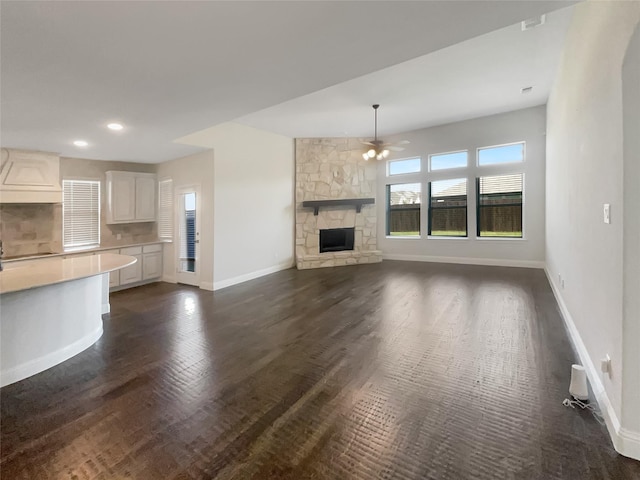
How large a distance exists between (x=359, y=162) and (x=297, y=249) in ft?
9.86

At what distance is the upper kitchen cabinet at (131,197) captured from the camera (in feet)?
19.5

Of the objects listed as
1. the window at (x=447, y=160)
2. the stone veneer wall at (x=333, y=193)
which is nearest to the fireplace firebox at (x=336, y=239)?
the stone veneer wall at (x=333, y=193)

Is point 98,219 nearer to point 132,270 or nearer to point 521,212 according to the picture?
point 132,270

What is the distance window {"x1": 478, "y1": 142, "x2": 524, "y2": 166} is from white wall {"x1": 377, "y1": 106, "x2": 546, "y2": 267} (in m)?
0.15

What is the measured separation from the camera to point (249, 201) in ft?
20.7

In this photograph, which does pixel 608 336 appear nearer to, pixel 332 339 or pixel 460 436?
pixel 460 436

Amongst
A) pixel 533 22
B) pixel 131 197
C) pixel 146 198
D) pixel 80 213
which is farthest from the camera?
pixel 146 198

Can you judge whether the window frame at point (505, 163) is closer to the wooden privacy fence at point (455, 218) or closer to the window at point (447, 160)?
the window at point (447, 160)

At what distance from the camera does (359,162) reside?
830 cm

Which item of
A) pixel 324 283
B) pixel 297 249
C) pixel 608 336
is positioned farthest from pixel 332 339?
pixel 297 249

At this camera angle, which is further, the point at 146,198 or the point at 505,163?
the point at 505,163

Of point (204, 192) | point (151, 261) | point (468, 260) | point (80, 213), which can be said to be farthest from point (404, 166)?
point (80, 213)

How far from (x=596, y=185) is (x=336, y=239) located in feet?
20.3

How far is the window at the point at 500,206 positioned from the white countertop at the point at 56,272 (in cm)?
745
